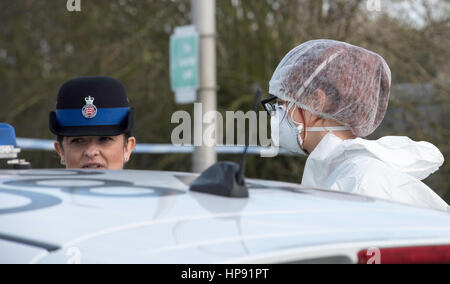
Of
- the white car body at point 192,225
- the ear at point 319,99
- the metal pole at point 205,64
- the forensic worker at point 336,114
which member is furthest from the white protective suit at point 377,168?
the metal pole at point 205,64

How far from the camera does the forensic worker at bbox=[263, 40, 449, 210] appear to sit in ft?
8.74

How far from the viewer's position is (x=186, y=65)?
789cm

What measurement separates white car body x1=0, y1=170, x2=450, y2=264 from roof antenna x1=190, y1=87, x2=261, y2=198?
2 centimetres

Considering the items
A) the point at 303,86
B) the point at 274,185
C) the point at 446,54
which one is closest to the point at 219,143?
the point at 446,54

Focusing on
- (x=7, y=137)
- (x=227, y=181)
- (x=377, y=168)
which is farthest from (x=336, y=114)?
(x=227, y=181)

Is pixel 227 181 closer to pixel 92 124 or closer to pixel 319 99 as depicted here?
pixel 319 99

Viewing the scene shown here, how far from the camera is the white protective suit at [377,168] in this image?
2420 millimetres

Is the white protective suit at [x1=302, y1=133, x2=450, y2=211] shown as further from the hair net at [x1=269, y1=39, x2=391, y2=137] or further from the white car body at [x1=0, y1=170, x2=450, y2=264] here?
the white car body at [x1=0, y1=170, x2=450, y2=264]

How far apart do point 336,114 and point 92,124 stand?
3.47 ft

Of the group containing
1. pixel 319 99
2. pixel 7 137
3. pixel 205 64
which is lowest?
pixel 205 64

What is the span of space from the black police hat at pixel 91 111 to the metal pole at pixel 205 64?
4344mm

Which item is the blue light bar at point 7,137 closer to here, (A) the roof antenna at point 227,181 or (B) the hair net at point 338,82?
(B) the hair net at point 338,82

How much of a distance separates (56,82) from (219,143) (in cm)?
307

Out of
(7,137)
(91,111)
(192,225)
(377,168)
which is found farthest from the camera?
(91,111)
